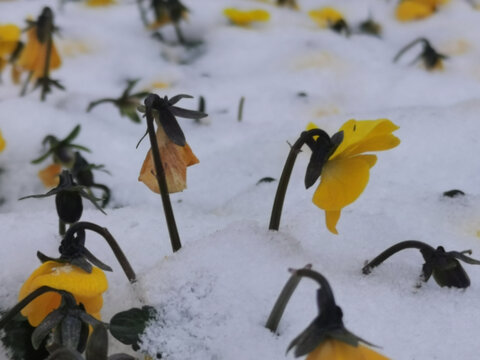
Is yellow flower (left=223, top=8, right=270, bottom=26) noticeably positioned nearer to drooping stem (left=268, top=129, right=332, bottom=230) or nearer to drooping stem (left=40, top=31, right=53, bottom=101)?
drooping stem (left=40, top=31, right=53, bottom=101)

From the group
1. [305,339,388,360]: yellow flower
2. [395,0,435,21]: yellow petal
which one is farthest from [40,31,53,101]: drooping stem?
[395,0,435,21]: yellow petal

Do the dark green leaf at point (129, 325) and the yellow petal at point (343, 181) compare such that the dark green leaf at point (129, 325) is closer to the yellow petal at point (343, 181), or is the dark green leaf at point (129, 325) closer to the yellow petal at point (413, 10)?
the yellow petal at point (343, 181)

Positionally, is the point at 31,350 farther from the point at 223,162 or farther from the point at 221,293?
the point at 223,162

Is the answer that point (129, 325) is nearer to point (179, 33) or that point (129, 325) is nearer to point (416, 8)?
point (179, 33)

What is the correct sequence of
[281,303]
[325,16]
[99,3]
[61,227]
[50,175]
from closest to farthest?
[281,303]
[61,227]
[50,175]
[325,16]
[99,3]

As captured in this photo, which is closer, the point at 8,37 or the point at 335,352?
the point at 335,352

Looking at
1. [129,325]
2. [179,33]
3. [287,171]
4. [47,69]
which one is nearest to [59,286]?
[129,325]
